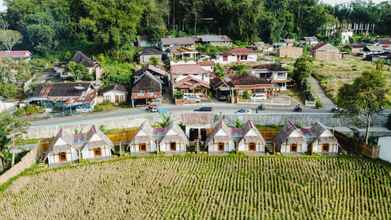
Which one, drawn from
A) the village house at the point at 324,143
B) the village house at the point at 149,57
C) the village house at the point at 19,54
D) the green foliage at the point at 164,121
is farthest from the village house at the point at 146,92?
the village house at the point at 19,54

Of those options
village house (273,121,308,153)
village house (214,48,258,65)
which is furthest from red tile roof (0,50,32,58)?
village house (273,121,308,153)

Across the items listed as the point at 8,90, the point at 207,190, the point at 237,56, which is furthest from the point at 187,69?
the point at 207,190

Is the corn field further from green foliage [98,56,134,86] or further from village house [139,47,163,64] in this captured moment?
village house [139,47,163,64]

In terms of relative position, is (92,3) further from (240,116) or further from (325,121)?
(325,121)

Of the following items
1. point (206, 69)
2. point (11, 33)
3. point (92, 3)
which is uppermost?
point (92, 3)

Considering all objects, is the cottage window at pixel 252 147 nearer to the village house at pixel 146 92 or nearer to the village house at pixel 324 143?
the village house at pixel 324 143

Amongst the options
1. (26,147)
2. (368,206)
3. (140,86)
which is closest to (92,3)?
(140,86)

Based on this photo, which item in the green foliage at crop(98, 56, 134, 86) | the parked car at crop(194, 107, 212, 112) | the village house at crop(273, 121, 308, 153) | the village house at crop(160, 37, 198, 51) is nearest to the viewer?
the village house at crop(273, 121, 308, 153)

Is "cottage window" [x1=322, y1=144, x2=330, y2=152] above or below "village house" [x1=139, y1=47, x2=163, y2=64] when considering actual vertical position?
below
